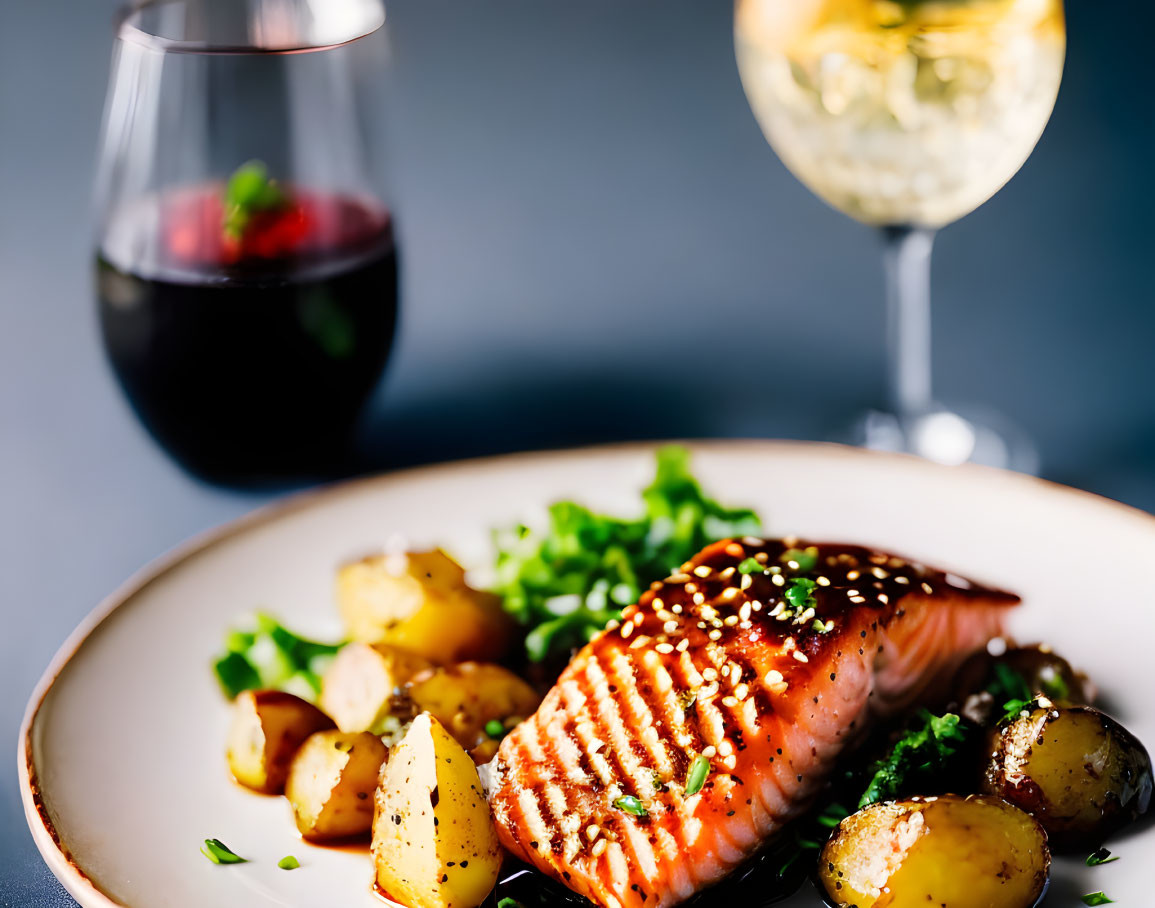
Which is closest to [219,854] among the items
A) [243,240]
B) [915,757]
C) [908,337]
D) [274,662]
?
[274,662]

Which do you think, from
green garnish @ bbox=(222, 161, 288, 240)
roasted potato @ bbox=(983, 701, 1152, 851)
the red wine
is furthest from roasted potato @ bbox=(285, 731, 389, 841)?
green garnish @ bbox=(222, 161, 288, 240)

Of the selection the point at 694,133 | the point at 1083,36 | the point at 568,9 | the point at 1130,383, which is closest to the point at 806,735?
the point at 1130,383

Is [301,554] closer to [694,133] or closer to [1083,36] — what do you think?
[694,133]

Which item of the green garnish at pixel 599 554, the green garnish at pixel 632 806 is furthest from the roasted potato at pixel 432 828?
the green garnish at pixel 599 554

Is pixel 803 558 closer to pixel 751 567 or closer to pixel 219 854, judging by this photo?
pixel 751 567

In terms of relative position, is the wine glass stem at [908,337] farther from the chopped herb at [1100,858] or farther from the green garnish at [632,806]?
the green garnish at [632,806]

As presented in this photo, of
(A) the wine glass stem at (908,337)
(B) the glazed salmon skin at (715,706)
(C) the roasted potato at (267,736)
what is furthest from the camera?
(A) the wine glass stem at (908,337)
